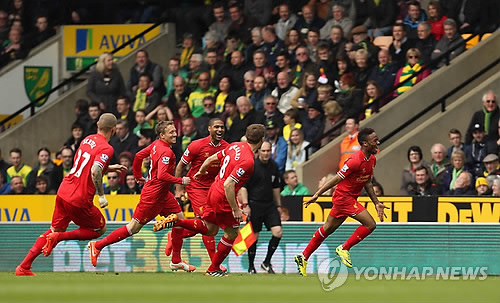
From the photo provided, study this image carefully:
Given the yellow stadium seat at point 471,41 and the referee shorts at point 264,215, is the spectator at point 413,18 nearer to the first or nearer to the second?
the yellow stadium seat at point 471,41

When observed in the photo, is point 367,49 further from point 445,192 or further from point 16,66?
point 16,66

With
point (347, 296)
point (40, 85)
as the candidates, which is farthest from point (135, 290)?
point (40, 85)

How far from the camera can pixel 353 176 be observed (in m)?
16.0

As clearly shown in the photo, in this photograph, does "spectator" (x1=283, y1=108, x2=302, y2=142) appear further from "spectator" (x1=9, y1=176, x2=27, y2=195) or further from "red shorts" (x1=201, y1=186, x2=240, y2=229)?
"red shorts" (x1=201, y1=186, x2=240, y2=229)

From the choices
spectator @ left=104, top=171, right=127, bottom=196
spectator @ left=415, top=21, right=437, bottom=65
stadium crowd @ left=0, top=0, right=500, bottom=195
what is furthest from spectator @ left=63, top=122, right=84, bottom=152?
spectator @ left=415, top=21, right=437, bottom=65

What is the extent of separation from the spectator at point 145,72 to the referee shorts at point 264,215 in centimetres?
629

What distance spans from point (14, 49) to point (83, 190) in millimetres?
12006

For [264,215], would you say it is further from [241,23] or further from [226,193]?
[241,23]

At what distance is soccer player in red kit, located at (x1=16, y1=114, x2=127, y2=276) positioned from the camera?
15.0 m

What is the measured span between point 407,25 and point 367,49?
0.94 meters

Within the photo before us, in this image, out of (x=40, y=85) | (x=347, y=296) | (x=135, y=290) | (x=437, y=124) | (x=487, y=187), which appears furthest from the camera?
(x=40, y=85)

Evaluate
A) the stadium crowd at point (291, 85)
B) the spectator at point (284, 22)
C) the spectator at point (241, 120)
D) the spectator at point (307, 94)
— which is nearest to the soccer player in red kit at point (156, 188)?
the stadium crowd at point (291, 85)

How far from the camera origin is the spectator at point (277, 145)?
20656 mm

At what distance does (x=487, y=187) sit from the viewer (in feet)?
59.7
